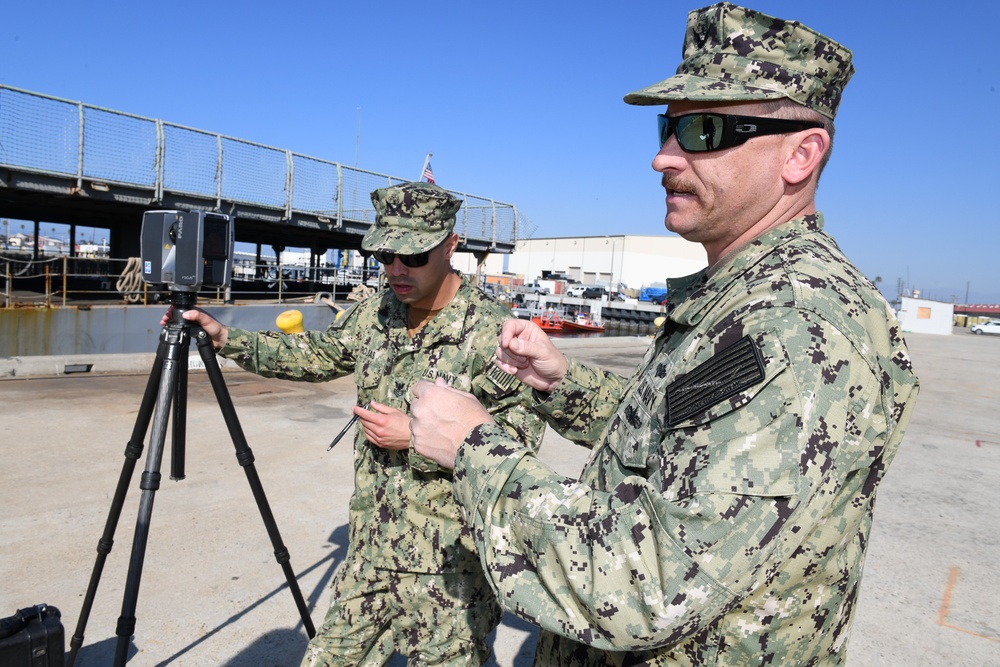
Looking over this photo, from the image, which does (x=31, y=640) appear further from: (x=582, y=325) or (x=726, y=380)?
(x=582, y=325)

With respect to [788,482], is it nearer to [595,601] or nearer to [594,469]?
[595,601]

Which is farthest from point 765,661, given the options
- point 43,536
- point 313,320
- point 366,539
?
point 313,320

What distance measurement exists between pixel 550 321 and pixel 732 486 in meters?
33.1

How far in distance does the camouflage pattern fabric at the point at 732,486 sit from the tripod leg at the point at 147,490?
4.88 feet

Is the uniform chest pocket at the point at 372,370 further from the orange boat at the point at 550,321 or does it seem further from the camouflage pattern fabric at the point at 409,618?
the orange boat at the point at 550,321

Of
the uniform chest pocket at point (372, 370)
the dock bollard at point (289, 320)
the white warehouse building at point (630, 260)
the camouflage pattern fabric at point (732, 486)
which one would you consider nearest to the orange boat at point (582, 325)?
the dock bollard at point (289, 320)

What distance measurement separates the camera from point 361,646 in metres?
2.37

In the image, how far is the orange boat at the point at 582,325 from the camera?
34844mm

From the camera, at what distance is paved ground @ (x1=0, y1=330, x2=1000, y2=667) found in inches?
124

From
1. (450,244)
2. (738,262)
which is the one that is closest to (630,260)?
(450,244)

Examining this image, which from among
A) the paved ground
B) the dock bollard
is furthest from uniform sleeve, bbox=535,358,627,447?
the dock bollard

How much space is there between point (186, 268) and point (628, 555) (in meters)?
1.99

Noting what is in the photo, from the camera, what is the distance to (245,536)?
4.08 metres

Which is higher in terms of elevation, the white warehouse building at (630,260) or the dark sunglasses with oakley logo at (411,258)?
the white warehouse building at (630,260)
